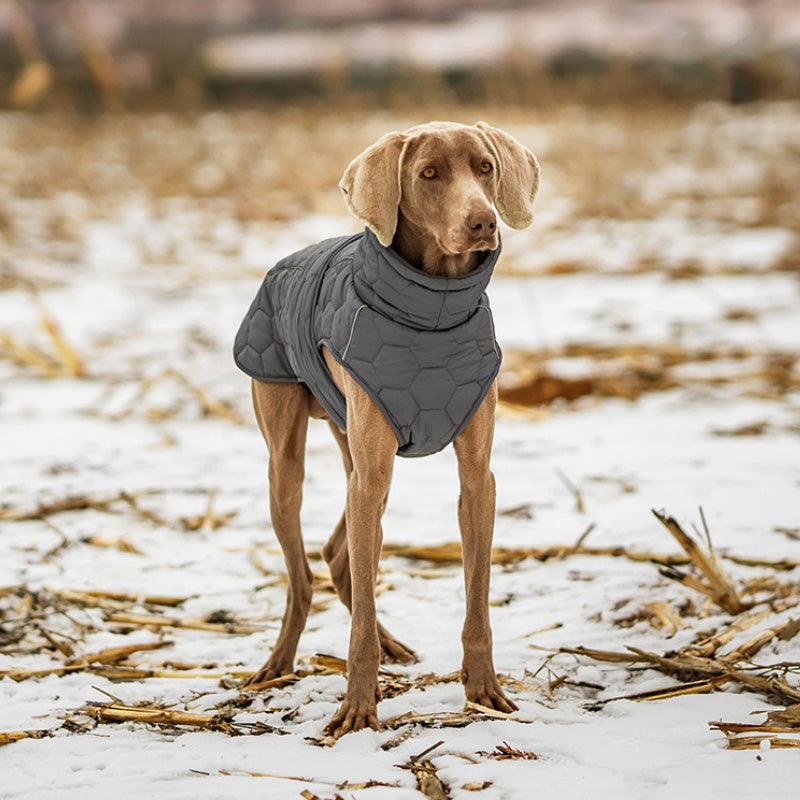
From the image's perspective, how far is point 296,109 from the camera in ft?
58.9

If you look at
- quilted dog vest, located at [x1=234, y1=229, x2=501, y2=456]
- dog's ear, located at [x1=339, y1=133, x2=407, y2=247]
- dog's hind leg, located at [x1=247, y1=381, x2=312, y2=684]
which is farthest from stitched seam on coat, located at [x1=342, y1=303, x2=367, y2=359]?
dog's hind leg, located at [x1=247, y1=381, x2=312, y2=684]

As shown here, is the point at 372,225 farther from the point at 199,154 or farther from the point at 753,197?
the point at 199,154

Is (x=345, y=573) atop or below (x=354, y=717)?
atop

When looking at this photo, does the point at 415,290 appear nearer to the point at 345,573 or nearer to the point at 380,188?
the point at 380,188

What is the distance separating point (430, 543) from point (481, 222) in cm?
211

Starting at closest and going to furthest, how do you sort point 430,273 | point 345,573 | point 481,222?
point 481,222 < point 430,273 < point 345,573

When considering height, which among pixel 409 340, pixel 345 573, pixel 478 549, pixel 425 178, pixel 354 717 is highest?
pixel 425 178

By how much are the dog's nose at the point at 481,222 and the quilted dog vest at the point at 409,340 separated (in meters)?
0.20

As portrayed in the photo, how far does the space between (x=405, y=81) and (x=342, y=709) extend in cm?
1280

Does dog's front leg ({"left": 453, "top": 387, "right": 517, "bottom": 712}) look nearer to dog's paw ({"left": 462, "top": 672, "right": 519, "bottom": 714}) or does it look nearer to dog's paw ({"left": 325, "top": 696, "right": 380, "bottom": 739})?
dog's paw ({"left": 462, "top": 672, "right": 519, "bottom": 714})

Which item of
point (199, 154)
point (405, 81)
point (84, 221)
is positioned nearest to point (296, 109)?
point (199, 154)

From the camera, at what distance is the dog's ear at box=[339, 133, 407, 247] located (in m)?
2.88

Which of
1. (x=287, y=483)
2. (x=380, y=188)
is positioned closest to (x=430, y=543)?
(x=287, y=483)

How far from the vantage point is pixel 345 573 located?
11.9 ft
